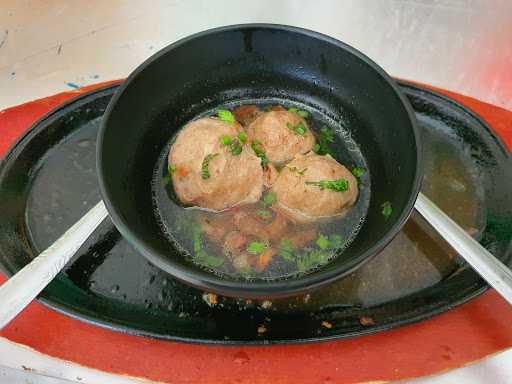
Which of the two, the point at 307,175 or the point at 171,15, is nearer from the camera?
the point at 307,175

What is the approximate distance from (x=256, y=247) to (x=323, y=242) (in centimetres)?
16

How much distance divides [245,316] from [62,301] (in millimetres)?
398

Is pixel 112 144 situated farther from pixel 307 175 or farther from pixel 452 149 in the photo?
pixel 452 149

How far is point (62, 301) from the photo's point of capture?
96 centimetres

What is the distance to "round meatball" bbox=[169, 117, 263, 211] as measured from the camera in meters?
1.07

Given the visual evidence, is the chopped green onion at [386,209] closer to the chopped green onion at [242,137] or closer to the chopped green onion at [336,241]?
the chopped green onion at [336,241]

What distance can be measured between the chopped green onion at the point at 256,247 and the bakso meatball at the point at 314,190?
0.34ft

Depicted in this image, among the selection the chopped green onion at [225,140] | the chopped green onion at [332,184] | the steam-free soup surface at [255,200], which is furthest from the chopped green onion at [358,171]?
the chopped green onion at [225,140]

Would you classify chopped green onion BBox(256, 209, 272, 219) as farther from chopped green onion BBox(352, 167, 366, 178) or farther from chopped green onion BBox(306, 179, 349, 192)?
chopped green onion BBox(352, 167, 366, 178)

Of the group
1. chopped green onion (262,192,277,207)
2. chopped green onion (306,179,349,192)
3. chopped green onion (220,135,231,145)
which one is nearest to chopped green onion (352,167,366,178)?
chopped green onion (306,179,349,192)

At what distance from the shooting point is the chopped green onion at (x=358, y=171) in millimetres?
1164

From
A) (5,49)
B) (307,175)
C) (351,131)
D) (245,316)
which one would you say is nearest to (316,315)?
(245,316)

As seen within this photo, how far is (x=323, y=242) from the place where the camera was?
104 centimetres

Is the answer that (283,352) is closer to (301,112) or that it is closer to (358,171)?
(358,171)
